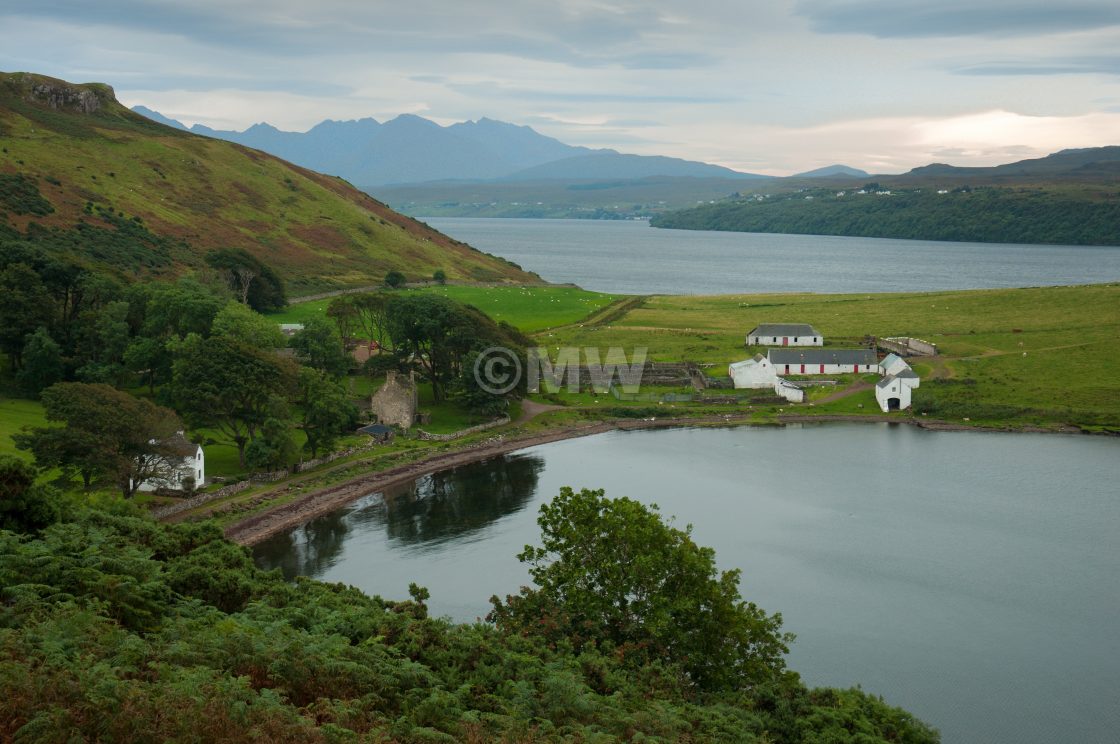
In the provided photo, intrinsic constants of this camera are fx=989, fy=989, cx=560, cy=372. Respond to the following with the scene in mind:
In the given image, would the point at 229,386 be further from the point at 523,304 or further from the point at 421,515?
the point at 523,304

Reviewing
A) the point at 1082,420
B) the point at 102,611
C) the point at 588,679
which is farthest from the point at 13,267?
the point at 1082,420

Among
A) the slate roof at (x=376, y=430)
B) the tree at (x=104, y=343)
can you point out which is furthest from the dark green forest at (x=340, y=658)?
the tree at (x=104, y=343)

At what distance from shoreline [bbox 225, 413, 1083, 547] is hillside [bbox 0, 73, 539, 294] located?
53.4 metres

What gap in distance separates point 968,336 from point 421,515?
200 feet

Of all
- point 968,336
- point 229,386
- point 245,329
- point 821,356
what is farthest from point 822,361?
point 229,386

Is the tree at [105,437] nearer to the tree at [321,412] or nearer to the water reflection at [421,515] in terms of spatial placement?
the water reflection at [421,515]

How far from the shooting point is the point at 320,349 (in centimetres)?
6506

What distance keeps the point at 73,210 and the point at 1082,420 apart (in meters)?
100

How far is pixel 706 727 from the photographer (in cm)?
2138

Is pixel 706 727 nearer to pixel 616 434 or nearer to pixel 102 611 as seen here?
pixel 102 611

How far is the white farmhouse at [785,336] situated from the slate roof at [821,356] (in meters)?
7.35

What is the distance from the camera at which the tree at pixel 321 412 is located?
53.1 meters

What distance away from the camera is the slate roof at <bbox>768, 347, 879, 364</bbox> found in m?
76.6

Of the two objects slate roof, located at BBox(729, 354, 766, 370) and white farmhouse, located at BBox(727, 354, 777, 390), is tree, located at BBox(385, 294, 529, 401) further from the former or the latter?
white farmhouse, located at BBox(727, 354, 777, 390)
